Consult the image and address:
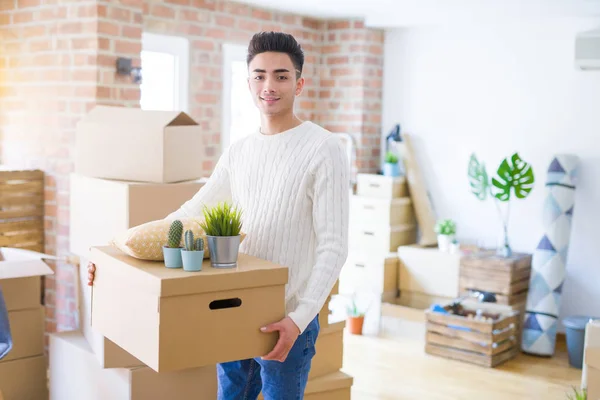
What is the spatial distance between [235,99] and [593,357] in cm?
326

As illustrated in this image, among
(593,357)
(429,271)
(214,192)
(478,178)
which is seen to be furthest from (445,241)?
(214,192)

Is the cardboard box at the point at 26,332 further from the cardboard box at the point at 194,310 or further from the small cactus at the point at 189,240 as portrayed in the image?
the small cactus at the point at 189,240

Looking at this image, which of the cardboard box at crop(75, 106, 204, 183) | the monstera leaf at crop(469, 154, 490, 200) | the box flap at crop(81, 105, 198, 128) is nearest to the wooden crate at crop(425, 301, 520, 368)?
the monstera leaf at crop(469, 154, 490, 200)

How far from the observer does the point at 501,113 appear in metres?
5.51

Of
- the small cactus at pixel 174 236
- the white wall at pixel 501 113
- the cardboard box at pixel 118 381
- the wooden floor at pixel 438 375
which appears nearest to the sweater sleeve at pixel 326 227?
the small cactus at pixel 174 236

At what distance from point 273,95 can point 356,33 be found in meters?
4.05

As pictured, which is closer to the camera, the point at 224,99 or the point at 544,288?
the point at 544,288

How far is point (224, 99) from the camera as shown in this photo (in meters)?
5.40

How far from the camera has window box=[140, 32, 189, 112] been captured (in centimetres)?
495

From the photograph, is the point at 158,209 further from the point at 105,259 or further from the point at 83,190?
the point at 105,259

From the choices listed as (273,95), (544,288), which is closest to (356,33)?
(544,288)

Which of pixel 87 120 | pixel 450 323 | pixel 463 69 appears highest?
pixel 463 69

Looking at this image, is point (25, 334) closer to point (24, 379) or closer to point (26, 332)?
point (26, 332)

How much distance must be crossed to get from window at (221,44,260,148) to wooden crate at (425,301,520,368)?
73.5 inches
